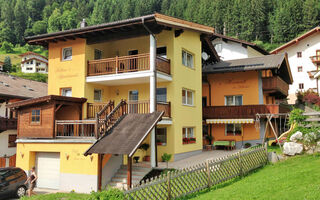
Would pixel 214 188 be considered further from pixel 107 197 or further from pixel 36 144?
pixel 36 144

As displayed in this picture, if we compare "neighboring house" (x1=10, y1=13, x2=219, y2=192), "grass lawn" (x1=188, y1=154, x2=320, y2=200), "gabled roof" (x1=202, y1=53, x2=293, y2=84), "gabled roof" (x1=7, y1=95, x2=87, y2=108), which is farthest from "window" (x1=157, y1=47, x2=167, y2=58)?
"grass lawn" (x1=188, y1=154, x2=320, y2=200)

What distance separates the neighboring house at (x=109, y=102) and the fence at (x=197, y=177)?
3.71m

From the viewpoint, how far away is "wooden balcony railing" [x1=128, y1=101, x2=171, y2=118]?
18188 millimetres

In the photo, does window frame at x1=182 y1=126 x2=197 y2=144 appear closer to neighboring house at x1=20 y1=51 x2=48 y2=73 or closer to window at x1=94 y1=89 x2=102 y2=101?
window at x1=94 y1=89 x2=102 y2=101

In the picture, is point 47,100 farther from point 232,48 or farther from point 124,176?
point 232,48

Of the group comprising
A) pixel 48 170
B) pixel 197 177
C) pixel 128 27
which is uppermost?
pixel 128 27

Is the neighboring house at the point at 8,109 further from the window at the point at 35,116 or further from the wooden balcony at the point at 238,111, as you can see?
the wooden balcony at the point at 238,111

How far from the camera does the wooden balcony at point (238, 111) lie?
987 inches

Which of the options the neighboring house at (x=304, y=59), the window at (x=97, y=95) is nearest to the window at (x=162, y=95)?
the window at (x=97, y=95)

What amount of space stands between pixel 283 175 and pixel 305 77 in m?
43.8

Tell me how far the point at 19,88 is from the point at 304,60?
43987 mm

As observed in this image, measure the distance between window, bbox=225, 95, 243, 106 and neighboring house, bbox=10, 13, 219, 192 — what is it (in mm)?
6114

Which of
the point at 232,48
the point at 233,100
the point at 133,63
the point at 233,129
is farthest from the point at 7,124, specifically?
the point at 232,48

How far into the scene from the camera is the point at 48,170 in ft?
59.5
